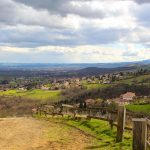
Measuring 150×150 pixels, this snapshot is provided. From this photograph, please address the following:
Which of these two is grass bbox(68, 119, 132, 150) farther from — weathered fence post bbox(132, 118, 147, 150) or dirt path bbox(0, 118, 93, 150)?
weathered fence post bbox(132, 118, 147, 150)

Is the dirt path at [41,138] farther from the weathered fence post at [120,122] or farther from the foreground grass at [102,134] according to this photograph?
the weathered fence post at [120,122]

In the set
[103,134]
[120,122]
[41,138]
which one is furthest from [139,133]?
[41,138]

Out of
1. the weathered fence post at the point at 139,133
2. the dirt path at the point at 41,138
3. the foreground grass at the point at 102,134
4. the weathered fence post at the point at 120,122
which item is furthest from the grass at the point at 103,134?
the weathered fence post at the point at 139,133

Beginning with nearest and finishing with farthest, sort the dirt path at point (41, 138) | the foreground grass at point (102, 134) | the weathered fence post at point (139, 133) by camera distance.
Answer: the weathered fence post at point (139, 133)
the foreground grass at point (102, 134)
the dirt path at point (41, 138)

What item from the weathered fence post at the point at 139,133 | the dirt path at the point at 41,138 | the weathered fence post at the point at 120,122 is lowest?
the dirt path at the point at 41,138

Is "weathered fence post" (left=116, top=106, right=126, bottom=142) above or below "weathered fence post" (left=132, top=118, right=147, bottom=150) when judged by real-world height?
below

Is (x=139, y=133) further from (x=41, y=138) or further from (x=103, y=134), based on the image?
(x=41, y=138)

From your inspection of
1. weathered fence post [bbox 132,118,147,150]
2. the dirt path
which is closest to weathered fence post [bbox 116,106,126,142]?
the dirt path
